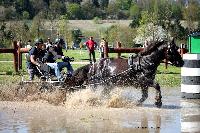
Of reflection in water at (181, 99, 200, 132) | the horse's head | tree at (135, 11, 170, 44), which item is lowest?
tree at (135, 11, 170, 44)

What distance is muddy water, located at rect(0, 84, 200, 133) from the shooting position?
10633 mm

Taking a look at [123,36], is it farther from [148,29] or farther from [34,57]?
[34,57]

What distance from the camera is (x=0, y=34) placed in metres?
93.9

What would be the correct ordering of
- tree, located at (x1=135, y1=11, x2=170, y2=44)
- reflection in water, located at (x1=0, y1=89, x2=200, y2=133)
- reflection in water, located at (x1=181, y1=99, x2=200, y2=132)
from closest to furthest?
reflection in water, located at (x1=181, y1=99, x2=200, y2=132)
reflection in water, located at (x1=0, y1=89, x2=200, y2=133)
tree, located at (x1=135, y1=11, x2=170, y2=44)

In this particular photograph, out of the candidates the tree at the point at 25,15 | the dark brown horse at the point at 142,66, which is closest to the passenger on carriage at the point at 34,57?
the dark brown horse at the point at 142,66

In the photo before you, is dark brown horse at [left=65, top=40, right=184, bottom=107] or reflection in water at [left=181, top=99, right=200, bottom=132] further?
dark brown horse at [left=65, top=40, right=184, bottom=107]

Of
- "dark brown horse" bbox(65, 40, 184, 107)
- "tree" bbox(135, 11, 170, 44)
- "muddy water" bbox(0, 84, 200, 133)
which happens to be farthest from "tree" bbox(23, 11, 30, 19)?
"dark brown horse" bbox(65, 40, 184, 107)

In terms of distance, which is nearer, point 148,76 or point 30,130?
point 30,130

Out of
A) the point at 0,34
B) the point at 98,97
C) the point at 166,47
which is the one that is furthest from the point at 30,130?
the point at 0,34

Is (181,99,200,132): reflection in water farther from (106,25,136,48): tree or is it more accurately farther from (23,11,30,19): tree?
(23,11,30,19): tree

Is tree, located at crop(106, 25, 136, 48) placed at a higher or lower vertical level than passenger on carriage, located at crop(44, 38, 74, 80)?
lower

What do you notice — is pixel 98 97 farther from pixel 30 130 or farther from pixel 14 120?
pixel 30 130

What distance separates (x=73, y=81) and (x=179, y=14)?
5347 inches

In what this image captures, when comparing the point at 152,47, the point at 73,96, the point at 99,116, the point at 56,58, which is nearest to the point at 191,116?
the point at 99,116
